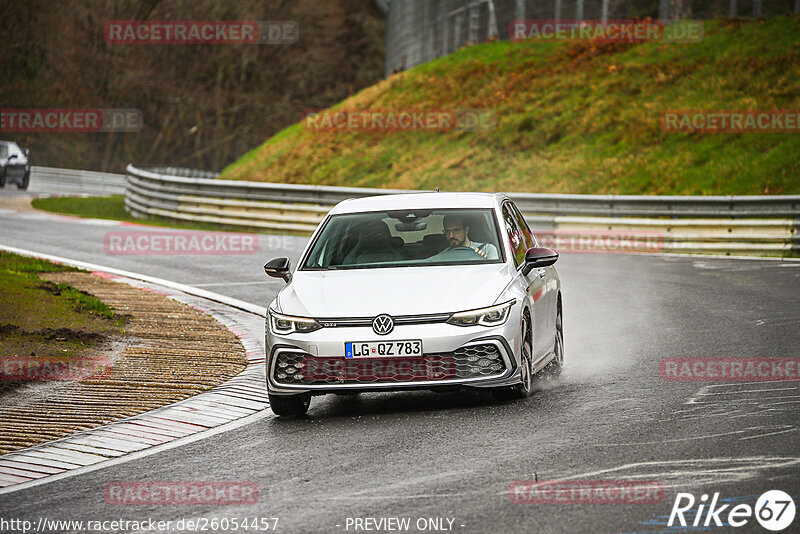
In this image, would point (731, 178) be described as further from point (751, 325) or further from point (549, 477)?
point (549, 477)

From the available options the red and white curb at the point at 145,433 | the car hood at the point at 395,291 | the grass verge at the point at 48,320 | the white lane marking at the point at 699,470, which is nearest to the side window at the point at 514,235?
the car hood at the point at 395,291

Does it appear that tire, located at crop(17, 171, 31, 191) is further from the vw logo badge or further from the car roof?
the vw logo badge

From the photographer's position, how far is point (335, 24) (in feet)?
217

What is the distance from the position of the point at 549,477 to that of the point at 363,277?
9.30ft

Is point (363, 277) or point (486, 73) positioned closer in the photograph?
point (363, 277)

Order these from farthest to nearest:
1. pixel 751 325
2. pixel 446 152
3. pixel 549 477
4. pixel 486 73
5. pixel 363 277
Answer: pixel 486 73
pixel 446 152
pixel 751 325
pixel 363 277
pixel 549 477

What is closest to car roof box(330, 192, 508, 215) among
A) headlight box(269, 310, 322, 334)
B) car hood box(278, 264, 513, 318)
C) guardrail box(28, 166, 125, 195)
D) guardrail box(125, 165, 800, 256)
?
car hood box(278, 264, 513, 318)

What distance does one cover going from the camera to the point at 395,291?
838 cm

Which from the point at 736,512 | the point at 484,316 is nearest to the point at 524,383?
the point at 484,316

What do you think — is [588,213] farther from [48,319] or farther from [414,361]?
[414,361]

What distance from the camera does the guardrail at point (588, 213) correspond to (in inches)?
814

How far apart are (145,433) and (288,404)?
1.05 metres

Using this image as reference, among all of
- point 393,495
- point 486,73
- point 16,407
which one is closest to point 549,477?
point 393,495

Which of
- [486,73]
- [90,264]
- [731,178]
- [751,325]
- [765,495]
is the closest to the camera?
[765,495]
